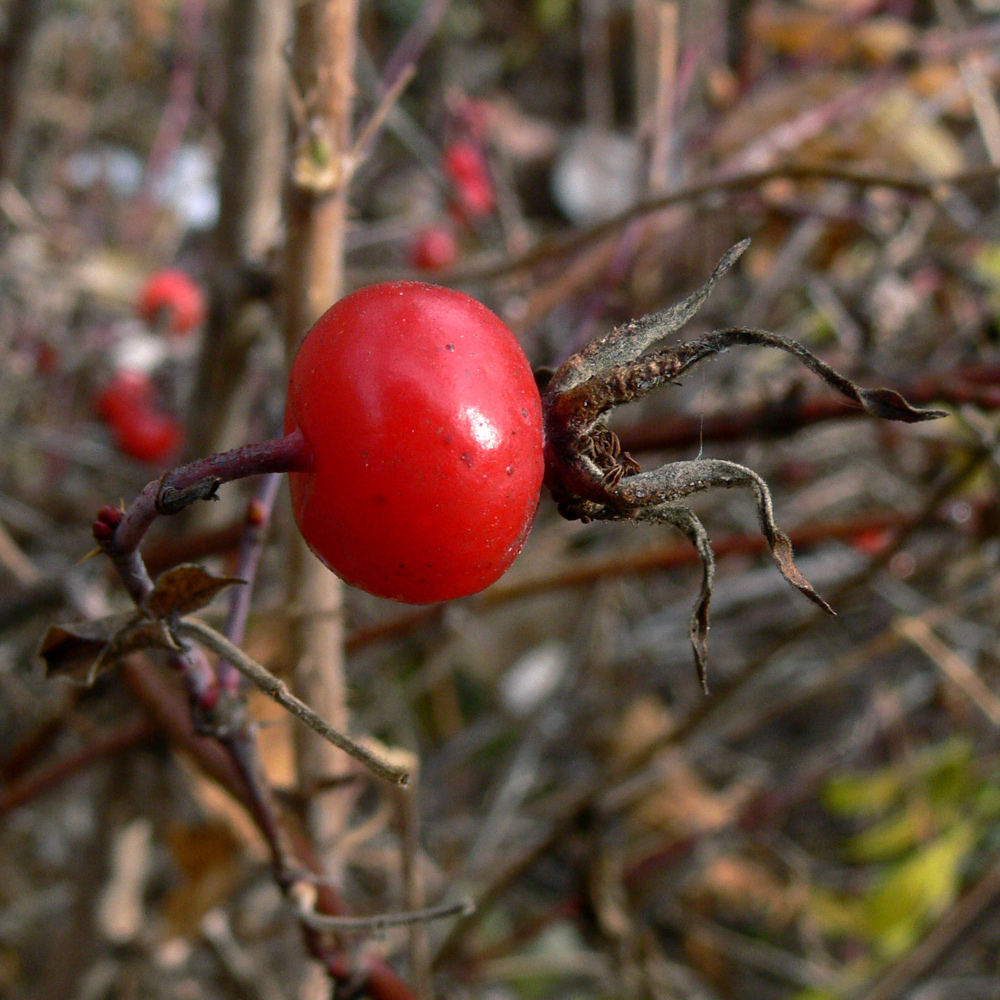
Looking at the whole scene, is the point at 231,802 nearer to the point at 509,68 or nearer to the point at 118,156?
the point at 118,156

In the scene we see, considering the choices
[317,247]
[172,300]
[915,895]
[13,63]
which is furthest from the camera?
[172,300]

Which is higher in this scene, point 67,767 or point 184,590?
point 184,590

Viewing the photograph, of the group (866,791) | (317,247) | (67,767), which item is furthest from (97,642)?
(866,791)

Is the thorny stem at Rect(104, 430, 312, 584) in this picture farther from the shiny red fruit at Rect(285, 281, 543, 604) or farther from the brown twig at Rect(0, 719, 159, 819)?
the brown twig at Rect(0, 719, 159, 819)

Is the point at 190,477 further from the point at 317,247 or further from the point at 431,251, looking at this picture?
the point at 431,251

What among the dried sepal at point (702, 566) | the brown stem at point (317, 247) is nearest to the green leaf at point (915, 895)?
the brown stem at point (317, 247)

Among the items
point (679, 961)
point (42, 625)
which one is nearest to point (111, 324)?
point (42, 625)

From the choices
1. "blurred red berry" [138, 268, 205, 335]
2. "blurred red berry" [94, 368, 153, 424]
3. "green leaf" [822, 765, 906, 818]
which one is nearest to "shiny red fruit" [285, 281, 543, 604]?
"green leaf" [822, 765, 906, 818]
